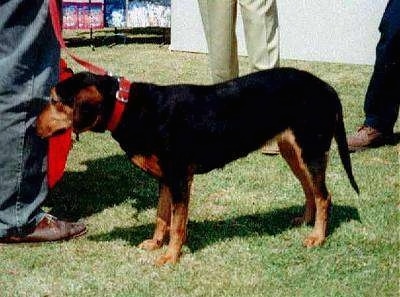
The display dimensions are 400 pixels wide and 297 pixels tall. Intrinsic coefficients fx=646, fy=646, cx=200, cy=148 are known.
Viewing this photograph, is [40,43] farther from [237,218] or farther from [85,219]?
[237,218]

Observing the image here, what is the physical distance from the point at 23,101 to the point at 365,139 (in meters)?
3.34

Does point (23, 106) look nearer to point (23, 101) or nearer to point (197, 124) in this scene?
point (23, 101)

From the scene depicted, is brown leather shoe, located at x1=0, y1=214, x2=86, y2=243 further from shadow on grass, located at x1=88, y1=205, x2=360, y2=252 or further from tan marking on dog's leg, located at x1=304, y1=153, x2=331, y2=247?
tan marking on dog's leg, located at x1=304, y1=153, x2=331, y2=247

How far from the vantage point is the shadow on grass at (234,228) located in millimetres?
4012

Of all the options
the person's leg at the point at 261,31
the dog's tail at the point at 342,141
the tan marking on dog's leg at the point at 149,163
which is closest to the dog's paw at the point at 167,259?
the tan marking on dog's leg at the point at 149,163

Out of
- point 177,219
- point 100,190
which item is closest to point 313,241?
point 177,219

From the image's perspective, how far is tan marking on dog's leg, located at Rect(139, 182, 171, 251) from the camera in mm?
3881

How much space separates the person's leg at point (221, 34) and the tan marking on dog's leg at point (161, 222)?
2121mm

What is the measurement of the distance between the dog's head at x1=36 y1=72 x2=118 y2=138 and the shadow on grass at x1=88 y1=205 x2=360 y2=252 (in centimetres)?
88

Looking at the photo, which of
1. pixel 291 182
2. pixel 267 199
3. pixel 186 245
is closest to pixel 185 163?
pixel 186 245

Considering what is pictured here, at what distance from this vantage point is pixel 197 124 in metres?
→ 3.70

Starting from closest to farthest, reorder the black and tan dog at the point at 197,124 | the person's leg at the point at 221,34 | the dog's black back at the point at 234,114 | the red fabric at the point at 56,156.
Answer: the black and tan dog at the point at 197,124
the dog's black back at the point at 234,114
the red fabric at the point at 56,156
the person's leg at the point at 221,34

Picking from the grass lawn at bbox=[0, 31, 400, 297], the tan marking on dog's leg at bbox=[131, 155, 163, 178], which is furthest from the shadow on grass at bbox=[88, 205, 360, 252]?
the tan marking on dog's leg at bbox=[131, 155, 163, 178]

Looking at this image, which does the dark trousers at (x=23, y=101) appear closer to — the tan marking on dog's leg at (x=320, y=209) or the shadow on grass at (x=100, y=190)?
the shadow on grass at (x=100, y=190)
